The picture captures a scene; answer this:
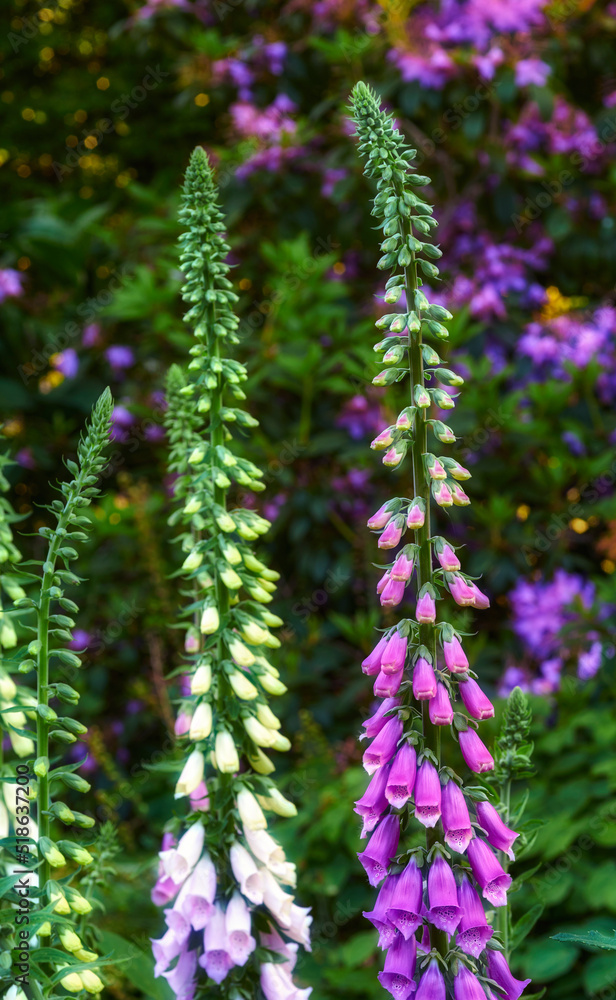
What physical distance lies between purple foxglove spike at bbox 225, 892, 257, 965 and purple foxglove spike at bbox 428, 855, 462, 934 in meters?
0.40

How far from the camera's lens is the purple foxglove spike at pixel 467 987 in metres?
1.33

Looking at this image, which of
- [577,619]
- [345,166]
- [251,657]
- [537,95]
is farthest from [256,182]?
[251,657]

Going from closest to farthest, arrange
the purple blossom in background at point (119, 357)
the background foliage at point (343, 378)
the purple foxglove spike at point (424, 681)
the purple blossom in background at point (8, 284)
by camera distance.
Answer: the purple foxglove spike at point (424, 681) → the background foliage at point (343, 378) → the purple blossom in background at point (119, 357) → the purple blossom in background at point (8, 284)

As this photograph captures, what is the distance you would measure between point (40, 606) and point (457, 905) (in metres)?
0.78

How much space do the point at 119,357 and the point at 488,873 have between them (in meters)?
4.38

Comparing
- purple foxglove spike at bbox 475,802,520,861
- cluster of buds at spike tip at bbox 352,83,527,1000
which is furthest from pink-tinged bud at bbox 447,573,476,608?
purple foxglove spike at bbox 475,802,520,861

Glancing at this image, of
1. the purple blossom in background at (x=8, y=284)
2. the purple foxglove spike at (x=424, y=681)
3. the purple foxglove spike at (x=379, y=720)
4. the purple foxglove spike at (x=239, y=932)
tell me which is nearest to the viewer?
the purple foxglove spike at (x=424, y=681)

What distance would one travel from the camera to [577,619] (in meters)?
3.97

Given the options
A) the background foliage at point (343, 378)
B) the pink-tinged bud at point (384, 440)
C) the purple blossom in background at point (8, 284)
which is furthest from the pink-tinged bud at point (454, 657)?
the purple blossom in background at point (8, 284)

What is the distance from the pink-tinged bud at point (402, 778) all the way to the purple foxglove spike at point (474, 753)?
0.28 feet

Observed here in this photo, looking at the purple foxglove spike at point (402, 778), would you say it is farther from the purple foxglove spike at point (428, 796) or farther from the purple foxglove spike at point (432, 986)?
the purple foxglove spike at point (432, 986)

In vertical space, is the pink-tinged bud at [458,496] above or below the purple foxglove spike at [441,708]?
above

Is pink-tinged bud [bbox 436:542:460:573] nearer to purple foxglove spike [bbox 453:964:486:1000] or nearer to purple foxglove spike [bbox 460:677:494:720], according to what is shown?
purple foxglove spike [bbox 460:677:494:720]

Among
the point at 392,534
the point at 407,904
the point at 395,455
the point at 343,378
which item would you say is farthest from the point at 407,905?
the point at 343,378
